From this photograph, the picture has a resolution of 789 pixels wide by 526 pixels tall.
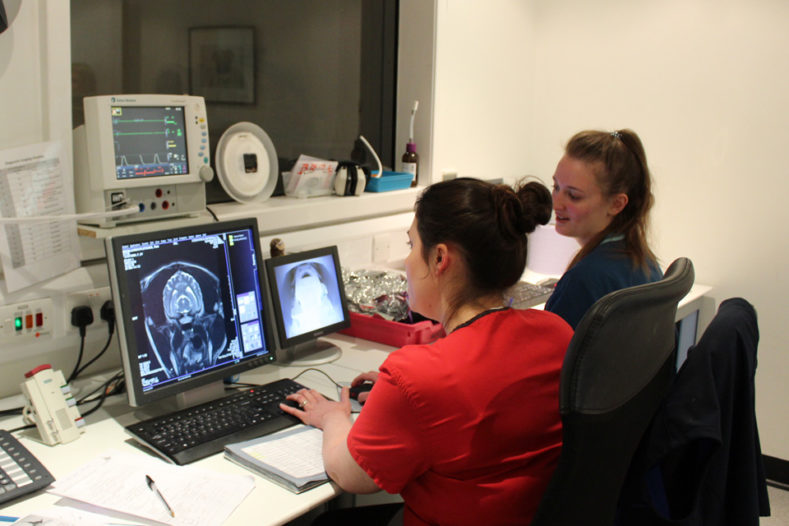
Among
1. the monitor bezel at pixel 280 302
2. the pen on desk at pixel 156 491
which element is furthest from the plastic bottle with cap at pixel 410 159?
the pen on desk at pixel 156 491

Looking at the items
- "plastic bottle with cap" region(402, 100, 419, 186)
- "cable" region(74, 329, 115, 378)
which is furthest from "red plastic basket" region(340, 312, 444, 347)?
"plastic bottle with cap" region(402, 100, 419, 186)

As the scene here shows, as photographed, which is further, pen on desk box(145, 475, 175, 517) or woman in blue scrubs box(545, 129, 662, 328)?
woman in blue scrubs box(545, 129, 662, 328)

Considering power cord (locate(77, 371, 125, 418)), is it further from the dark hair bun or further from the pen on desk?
the dark hair bun

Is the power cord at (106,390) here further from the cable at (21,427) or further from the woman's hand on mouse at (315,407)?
the woman's hand on mouse at (315,407)

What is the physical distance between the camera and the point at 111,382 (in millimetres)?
1730

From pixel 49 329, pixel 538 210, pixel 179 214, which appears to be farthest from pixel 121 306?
pixel 538 210

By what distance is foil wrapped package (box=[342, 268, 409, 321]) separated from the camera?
2141 mm

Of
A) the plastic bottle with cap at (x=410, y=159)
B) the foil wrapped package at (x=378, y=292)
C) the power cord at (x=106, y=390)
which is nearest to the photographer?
the power cord at (x=106, y=390)

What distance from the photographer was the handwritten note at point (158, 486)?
123 centimetres

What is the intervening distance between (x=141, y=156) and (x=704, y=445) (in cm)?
143

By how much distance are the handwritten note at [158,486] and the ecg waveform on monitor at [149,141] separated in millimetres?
723

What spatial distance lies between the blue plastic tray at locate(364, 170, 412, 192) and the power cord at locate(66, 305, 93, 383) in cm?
130

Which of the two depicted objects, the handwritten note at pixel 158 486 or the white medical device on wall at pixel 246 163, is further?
the white medical device on wall at pixel 246 163

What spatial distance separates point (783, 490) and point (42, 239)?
295 cm
